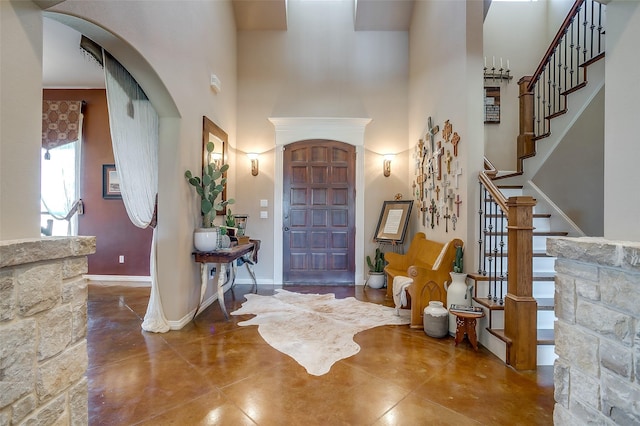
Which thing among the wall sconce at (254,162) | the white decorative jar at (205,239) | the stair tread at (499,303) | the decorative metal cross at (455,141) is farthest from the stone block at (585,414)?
the wall sconce at (254,162)

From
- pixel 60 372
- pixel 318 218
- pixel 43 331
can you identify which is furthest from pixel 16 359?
pixel 318 218

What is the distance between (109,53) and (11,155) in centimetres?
174

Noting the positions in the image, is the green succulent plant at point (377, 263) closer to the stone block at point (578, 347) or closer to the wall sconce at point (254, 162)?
the wall sconce at point (254, 162)

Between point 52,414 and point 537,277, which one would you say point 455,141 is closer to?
point 537,277

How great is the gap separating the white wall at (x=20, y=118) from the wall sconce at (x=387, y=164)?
4259mm

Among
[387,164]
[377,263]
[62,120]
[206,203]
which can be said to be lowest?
[377,263]

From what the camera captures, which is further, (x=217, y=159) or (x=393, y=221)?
(x=393, y=221)

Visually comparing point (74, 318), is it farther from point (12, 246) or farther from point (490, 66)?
point (490, 66)

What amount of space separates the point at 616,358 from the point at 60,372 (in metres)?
2.11

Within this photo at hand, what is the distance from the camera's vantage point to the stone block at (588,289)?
113 cm

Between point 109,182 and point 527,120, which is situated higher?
point 527,120

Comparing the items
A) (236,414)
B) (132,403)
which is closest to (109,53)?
(132,403)

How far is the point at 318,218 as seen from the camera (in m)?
4.86

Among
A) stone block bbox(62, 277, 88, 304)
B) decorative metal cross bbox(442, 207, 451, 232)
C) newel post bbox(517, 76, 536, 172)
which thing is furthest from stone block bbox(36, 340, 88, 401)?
newel post bbox(517, 76, 536, 172)
